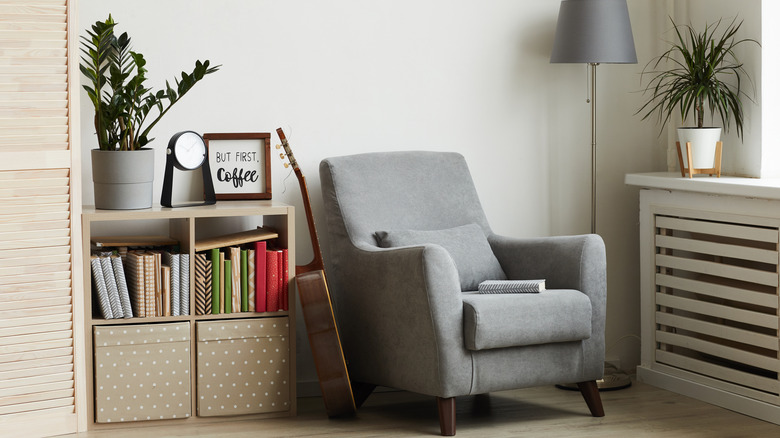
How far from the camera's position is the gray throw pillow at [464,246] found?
3.37 meters

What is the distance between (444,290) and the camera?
118 inches

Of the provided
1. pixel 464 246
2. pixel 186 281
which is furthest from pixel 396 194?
pixel 186 281

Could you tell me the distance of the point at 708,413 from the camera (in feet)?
11.1

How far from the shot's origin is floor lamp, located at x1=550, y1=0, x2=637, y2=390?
3.67 metres

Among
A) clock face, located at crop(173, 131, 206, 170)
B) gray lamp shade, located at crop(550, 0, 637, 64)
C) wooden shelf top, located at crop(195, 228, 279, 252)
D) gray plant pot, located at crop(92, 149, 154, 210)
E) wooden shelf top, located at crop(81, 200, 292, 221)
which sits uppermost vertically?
gray lamp shade, located at crop(550, 0, 637, 64)

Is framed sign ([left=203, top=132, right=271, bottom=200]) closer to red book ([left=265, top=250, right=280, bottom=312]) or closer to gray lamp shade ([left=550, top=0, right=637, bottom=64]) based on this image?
red book ([left=265, top=250, right=280, bottom=312])

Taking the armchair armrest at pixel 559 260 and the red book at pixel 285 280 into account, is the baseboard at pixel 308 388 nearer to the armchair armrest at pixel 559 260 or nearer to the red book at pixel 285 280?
the red book at pixel 285 280

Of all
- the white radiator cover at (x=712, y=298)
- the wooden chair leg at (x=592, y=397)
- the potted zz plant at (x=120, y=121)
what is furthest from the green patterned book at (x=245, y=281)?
the white radiator cover at (x=712, y=298)

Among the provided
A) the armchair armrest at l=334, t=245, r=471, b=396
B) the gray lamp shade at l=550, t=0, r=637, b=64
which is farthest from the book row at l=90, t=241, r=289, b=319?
the gray lamp shade at l=550, t=0, r=637, b=64

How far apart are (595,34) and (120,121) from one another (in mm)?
1811

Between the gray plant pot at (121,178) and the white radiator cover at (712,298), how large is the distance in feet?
6.41

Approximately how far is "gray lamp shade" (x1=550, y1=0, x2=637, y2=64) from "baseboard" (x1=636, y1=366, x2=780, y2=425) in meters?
1.25

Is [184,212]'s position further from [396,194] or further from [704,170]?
[704,170]

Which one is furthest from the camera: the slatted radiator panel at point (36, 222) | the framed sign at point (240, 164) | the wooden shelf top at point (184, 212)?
the framed sign at point (240, 164)
